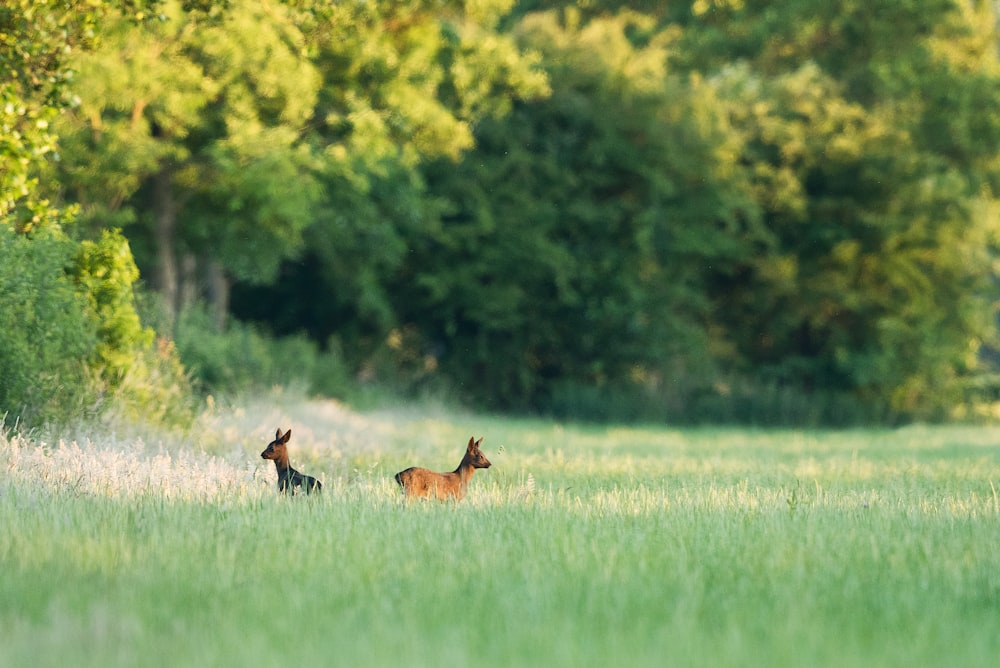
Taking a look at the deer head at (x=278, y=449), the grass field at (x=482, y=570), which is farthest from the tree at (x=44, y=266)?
the deer head at (x=278, y=449)

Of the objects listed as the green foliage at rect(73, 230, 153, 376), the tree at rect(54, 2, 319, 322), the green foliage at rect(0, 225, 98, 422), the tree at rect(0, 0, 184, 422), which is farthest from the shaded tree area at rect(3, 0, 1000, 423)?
the green foliage at rect(0, 225, 98, 422)

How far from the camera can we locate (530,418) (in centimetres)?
3219

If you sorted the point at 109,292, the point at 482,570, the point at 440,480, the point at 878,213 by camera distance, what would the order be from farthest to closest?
the point at 878,213, the point at 109,292, the point at 440,480, the point at 482,570

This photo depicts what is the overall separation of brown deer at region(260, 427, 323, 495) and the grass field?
5.9 inches

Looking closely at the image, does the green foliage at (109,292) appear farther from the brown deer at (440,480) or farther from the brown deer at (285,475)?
the brown deer at (440,480)

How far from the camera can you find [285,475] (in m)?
10.1

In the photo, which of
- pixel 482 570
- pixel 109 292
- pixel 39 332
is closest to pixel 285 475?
pixel 482 570

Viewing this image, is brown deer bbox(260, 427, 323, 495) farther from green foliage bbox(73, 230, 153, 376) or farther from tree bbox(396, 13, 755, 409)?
tree bbox(396, 13, 755, 409)

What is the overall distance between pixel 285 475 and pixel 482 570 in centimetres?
370

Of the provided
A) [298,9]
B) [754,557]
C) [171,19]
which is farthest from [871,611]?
[171,19]

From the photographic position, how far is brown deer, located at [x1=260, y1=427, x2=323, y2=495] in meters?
9.79

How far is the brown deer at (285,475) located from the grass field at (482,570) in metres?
0.15

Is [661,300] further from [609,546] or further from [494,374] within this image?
[609,546]

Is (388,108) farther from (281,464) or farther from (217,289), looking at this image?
(281,464)
